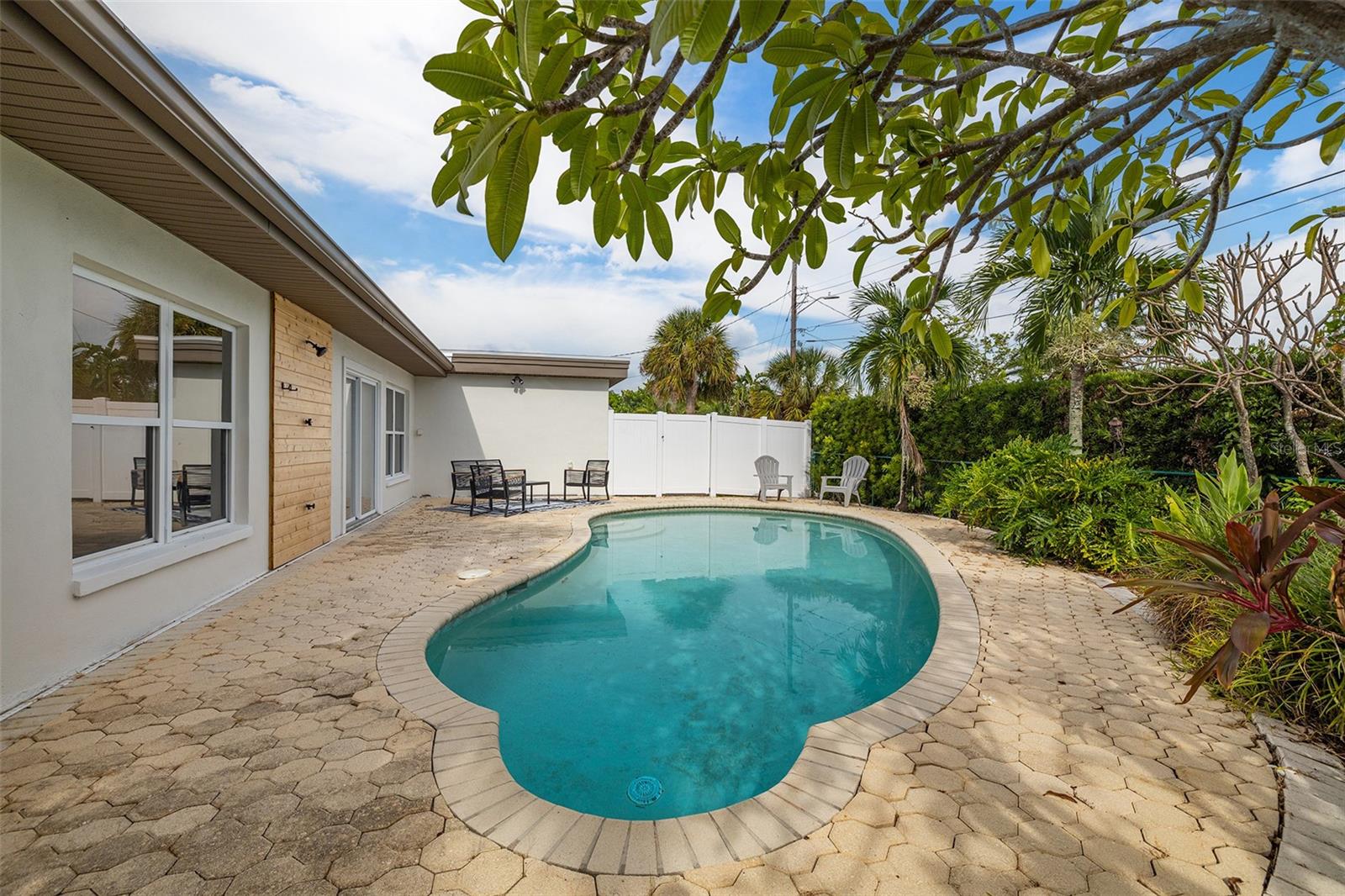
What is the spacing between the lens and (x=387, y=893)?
1645mm

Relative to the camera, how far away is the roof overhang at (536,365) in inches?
454

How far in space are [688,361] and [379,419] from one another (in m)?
14.7

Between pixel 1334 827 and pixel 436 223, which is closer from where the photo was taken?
pixel 1334 827

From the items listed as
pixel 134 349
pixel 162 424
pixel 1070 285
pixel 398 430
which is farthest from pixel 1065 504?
pixel 398 430

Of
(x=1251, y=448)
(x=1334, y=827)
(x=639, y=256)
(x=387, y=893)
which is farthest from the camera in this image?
(x=1251, y=448)

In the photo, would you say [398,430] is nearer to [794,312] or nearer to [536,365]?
[536,365]

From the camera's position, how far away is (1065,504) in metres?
6.35

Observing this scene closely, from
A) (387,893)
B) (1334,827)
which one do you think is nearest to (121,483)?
(387,893)

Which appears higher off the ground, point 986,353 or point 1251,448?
point 986,353

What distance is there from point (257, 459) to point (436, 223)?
5.57 m

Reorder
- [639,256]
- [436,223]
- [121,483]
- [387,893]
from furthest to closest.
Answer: [436,223] < [121,483] < [387,893] < [639,256]

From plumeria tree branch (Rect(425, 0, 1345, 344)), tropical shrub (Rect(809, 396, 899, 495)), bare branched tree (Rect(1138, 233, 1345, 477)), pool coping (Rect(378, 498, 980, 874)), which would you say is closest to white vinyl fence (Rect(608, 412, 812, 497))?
tropical shrub (Rect(809, 396, 899, 495))

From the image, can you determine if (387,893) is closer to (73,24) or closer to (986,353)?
(73,24)

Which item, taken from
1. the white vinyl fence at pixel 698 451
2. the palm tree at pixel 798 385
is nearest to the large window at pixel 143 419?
the white vinyl fence at pixel 698 451
